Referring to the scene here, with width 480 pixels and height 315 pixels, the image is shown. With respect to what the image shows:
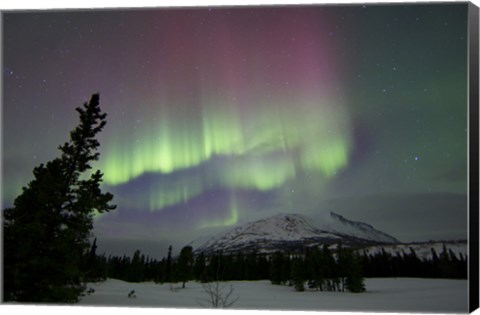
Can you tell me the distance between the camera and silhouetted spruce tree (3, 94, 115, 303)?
416 inches

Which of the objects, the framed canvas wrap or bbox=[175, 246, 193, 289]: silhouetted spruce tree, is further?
bbox=[175, 246, 193, 289]: silhouetted spruce tree

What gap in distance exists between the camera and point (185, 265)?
11.3m

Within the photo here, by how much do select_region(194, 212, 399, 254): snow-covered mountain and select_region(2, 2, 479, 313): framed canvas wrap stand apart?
0.03 meters

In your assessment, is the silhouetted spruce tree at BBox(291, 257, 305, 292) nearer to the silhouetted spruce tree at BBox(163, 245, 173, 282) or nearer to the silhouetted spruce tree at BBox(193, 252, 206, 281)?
the silhouetted spruce tree at BBox(193, 252, 206, 281)

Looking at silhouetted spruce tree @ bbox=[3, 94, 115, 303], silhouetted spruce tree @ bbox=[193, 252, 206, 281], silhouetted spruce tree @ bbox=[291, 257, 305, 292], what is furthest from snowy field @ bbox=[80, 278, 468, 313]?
silhouetted spruce tree @ bbox=[3, 94, 115, 303]

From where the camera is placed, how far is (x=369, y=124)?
35.5ft

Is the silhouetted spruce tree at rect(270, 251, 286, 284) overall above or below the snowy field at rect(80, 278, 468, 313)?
above

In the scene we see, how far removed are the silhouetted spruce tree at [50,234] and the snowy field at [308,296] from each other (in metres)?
0.65

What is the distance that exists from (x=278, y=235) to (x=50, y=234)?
3.88m

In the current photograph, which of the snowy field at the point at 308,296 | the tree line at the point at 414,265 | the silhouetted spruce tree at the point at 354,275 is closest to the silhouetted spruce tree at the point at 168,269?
the snowy field at the point at 308,296

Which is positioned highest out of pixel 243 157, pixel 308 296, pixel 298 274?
pixel 243 157

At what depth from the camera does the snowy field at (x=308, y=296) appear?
32.5 feet

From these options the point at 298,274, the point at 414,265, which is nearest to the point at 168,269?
the point at 298,274

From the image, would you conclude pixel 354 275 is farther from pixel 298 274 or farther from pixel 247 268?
pixel 247 268
